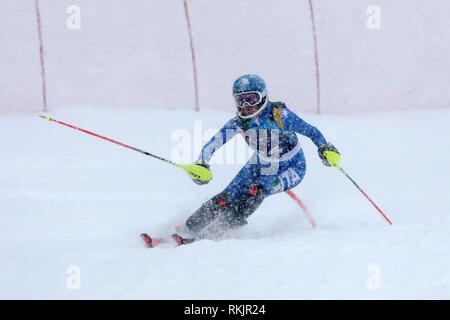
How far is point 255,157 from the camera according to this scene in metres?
4.49

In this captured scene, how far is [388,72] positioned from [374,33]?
77 cm

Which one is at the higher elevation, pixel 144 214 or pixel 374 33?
pixel 374 33

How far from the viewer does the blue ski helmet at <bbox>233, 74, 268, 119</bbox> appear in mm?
4113

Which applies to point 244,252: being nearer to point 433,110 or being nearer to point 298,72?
point 298,72

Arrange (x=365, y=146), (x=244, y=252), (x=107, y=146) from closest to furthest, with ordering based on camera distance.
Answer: (x=244, y=252)
(x=107, y=146)
(x=365, y=146)

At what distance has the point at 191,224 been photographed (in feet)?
13.9

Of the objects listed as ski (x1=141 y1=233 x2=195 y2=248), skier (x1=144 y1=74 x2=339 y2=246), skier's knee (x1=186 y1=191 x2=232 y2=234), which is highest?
skier (x1=144 y1=74 x2=339 y2=246)

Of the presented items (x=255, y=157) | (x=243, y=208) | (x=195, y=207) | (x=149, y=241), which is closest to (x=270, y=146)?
(x=255, y=157)

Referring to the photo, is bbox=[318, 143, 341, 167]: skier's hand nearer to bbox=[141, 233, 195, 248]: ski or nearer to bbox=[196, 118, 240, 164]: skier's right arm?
bbox=[196, 118, 240, 164]: skier's right arm

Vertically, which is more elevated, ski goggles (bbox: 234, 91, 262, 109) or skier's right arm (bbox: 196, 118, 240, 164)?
ski goggles (bbox: 234, 91, 262, 109)

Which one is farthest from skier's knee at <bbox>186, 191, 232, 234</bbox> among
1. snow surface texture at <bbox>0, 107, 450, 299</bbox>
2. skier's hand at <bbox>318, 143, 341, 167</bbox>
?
skier's hand at <bbox>318, 143, 341, 167</bbox>

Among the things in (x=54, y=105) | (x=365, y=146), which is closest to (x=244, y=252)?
(x=365, y=146)

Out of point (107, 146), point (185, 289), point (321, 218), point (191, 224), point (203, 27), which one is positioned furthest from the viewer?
Result: point (203, 27)

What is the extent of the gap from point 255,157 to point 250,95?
636mm
